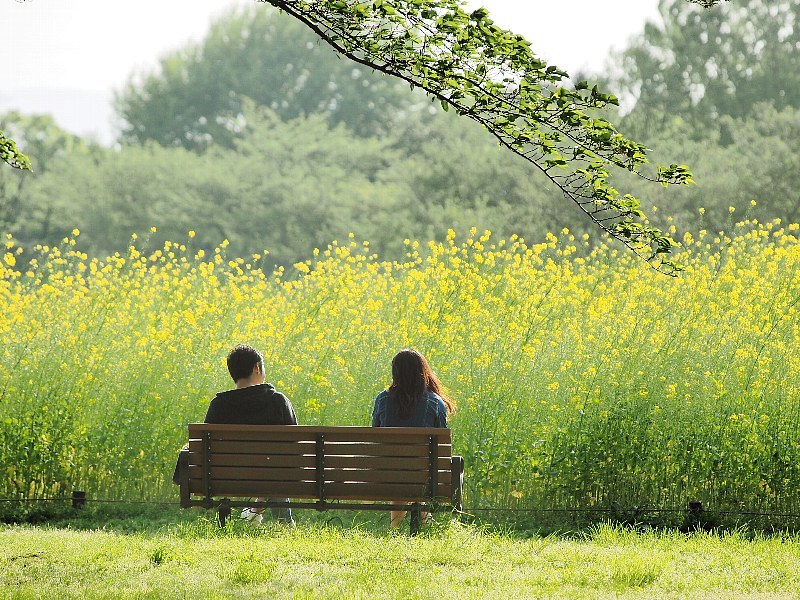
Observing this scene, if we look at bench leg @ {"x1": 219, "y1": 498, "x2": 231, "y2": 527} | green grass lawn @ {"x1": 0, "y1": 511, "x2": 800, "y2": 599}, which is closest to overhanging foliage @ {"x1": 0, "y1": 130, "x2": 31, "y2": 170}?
green grass lawn @ {"x1": 0, "y1": 511, "x2": 800, "y2": 599}

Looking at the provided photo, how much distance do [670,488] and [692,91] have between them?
984 inches

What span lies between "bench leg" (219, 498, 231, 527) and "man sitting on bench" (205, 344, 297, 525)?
0.48 ft

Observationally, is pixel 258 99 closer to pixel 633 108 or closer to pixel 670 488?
pixel 633 108

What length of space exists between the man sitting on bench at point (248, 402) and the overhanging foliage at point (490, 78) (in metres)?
2.02

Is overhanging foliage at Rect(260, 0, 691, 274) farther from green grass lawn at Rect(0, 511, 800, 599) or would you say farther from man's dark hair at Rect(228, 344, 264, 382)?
man's dark hair at Rect(228, 344, 264, 382)

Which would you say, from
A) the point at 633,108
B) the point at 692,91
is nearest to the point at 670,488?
the point at 633,108

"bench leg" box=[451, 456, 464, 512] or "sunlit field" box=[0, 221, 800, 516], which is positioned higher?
"sunlit field" box=[0, 221, 800, 516]

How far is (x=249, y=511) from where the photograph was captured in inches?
225

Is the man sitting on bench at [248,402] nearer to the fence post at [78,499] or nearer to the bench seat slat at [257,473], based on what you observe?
the bench seat slat at [257,473]

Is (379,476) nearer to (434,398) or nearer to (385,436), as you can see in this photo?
(385,436)

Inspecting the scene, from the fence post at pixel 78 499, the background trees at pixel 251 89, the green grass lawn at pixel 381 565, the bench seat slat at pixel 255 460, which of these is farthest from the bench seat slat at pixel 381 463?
the background trees at pixel 251 89

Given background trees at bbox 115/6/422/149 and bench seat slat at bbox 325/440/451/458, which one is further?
background trees at bbox 115/6/422/149

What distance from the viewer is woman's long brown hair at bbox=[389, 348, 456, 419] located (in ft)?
18.2

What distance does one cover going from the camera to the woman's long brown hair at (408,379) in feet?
18.2
